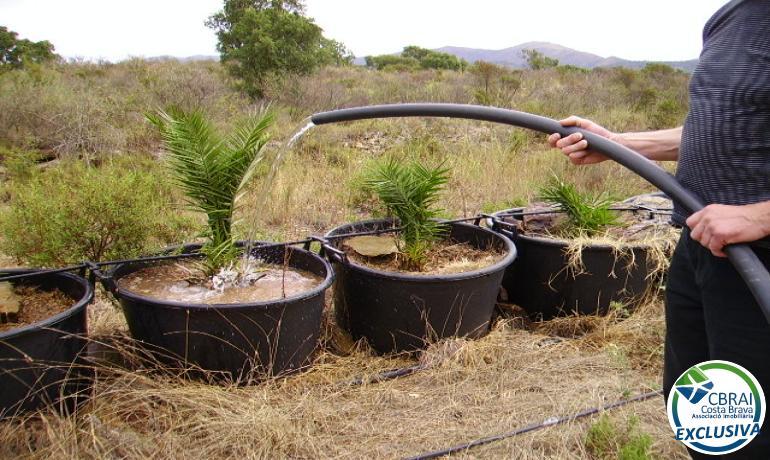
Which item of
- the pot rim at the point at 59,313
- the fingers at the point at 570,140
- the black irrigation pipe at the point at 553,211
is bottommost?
the pot rim at the point at 59,313

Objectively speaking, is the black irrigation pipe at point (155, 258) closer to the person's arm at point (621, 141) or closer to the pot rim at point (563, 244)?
the pot rim at point (563, 244)

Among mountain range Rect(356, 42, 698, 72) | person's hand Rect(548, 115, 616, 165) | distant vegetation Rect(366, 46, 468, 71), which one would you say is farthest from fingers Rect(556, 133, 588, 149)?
distant vegetation Rect(366, 46, 468, 71)

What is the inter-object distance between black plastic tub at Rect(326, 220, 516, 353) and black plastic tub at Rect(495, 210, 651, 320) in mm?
385

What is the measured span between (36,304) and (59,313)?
28cm

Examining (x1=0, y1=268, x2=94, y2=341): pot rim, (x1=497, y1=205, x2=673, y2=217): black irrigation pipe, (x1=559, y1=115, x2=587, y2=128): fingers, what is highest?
(x1=559, y1=115, x2=587, y2=128): fingers

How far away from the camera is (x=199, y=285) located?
96.7 inches

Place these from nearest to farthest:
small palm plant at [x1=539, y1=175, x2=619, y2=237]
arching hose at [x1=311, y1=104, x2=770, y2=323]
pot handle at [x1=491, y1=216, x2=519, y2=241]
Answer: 1. arching hose at [x1=311, y1=104, x2=770, y2=323]
2. pot handle at [x1=491, y1=216, x2=519, y2=241]
3. small palm plant at [x1=539, y1=175, x2=619, y2=237]

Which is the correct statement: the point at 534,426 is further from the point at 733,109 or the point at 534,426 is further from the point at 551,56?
the point at 551,56

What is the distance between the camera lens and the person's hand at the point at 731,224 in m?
1.17

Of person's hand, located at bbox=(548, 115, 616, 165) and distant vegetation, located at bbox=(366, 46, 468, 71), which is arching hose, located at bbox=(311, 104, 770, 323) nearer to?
person's hand, located at bbox=(548, 115, 616, 165)

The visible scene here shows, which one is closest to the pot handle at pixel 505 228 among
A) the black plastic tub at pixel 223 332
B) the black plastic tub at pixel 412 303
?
the black plastic tub at pixel 412 303

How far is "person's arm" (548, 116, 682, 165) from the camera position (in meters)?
1.53

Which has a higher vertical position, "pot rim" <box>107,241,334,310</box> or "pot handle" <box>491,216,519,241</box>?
"pot handle" <box>491,216,519,241</box>

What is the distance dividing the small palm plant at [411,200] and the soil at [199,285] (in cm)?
51
